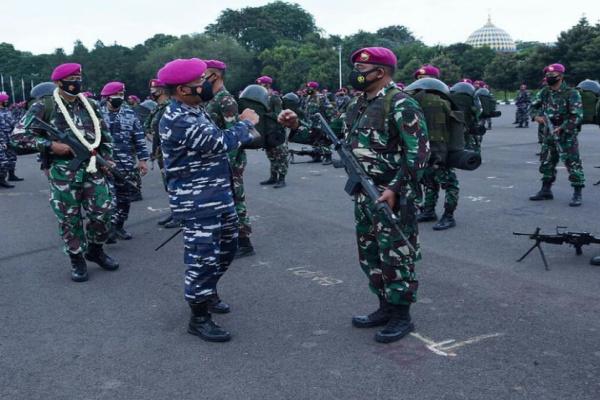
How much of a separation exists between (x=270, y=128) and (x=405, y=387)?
9.70ft

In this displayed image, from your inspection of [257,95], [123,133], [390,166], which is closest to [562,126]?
[257,95]

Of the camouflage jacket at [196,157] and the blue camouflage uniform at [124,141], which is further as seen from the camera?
the blue camouflage uniform at [124,141]

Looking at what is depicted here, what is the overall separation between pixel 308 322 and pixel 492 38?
16358 cm

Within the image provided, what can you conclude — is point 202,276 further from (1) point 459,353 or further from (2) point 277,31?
(2) point 277,31

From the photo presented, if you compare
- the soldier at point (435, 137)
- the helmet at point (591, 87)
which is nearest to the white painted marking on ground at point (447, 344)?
the soldier at point (435, 137)

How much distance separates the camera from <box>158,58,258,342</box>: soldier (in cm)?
413

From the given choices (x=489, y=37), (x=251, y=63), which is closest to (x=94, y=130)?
(x=251, y=63)

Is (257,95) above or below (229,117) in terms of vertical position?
above

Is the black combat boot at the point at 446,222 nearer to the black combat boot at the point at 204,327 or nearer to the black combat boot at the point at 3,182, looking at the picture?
the black combat boot at the point at 204,327

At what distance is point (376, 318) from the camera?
4500 mm

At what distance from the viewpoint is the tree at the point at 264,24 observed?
365 ft

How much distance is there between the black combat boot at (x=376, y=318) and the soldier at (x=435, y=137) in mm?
1519

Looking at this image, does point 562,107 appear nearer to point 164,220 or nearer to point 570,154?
point 570,154

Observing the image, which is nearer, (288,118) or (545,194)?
(288,118)
